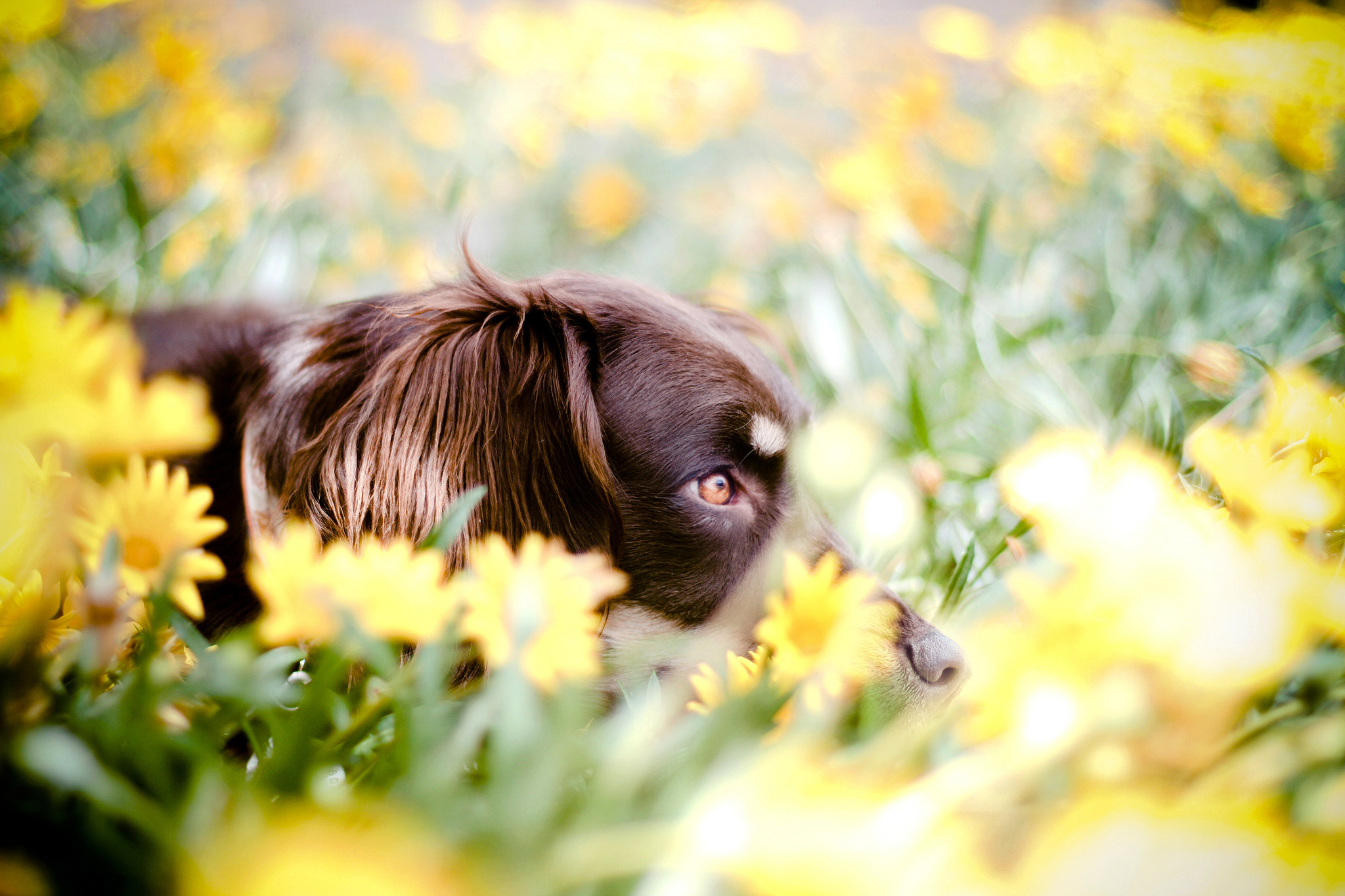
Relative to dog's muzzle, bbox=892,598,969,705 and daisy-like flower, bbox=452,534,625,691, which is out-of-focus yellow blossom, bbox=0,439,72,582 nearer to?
daisy-like flower, bbox=452,534,625,691

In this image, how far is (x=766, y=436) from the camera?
5.60 ft

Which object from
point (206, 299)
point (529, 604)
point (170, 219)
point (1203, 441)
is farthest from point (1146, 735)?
point (170, 219)

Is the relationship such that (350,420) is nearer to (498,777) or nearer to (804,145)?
(498,777)

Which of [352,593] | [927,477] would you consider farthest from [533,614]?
[927,477]

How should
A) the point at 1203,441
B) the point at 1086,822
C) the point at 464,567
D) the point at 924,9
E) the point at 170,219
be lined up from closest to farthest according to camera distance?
the point at 1086,822, the point at 1203,441, the point at 464,567, the point at 170,219, the point at 924,9

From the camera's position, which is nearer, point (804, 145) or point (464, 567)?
point (464, 567)

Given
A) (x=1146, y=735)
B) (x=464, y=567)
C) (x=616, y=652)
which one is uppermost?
(x=1146, y=735)

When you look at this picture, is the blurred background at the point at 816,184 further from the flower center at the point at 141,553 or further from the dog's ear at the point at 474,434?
the flower center at the point at 141,553

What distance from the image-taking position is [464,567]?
4.64 ft

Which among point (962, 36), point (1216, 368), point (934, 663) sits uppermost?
point (962, 36)

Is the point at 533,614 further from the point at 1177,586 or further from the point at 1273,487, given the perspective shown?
the point at 1273,487

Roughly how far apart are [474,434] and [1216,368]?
1.99 metres

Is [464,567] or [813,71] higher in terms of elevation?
[813,71]

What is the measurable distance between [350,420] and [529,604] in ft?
3.04
